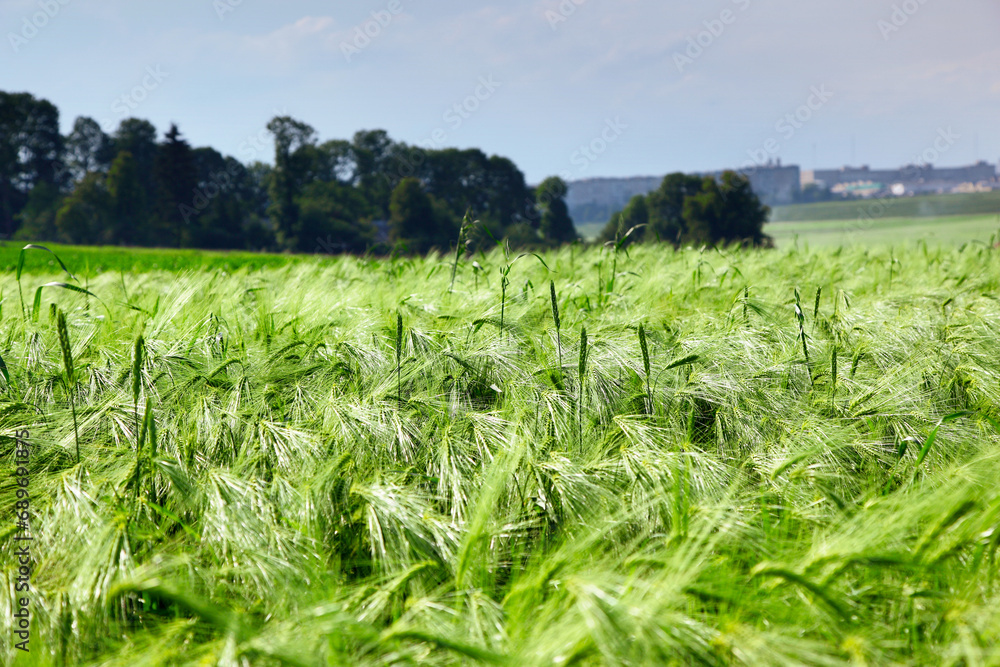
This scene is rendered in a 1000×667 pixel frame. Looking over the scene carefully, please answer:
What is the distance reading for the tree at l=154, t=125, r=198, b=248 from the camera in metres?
35.7

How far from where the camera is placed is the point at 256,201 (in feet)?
144

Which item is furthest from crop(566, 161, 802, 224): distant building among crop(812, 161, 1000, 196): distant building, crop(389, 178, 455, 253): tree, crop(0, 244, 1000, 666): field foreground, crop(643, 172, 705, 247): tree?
crop(0, 244, 1000, 666): field foreground

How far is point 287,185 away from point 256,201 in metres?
9.52

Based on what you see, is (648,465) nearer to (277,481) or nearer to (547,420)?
(547,420)

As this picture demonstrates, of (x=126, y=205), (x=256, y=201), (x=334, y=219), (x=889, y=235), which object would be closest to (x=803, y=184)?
(x=334, y=219)

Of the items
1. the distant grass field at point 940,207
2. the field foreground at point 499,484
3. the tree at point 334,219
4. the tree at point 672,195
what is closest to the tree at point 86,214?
the tree at point 334,219

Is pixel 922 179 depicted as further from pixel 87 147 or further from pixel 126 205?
pixel 87 147

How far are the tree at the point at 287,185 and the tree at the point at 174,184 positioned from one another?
5.20 m

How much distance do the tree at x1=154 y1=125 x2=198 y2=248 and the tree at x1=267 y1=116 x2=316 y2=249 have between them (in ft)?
17.1

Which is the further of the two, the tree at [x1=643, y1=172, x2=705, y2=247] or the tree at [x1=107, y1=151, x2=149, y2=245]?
the tree at [x1=643, y1=172, x2=705, y2=247]

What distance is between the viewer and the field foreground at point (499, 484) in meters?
1.08

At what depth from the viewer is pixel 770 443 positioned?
6.41 ft

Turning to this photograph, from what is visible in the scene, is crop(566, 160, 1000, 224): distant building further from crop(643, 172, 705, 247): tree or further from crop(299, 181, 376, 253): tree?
crop(299, 181, 376, 253): tree

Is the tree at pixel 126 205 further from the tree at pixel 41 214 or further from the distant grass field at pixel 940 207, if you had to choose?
the distant grass field at pixel 940 207
